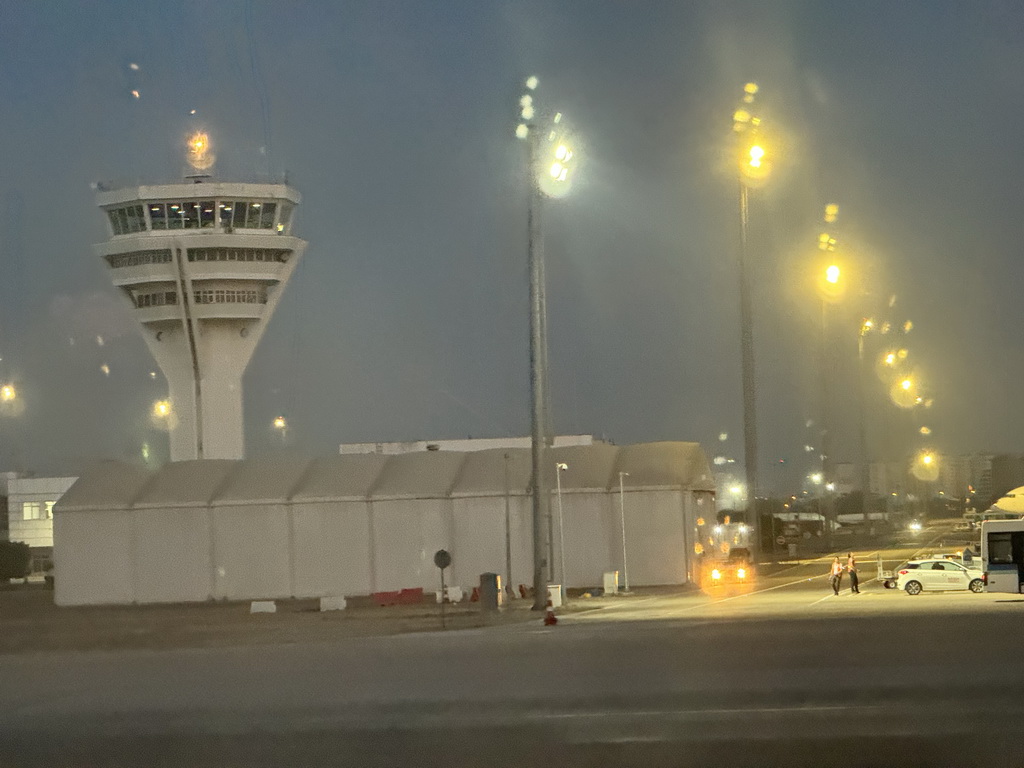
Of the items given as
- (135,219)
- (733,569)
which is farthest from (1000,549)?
(135,219)

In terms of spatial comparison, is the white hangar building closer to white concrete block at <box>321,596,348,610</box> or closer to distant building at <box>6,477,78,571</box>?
white concrete block at <box>321,596,348,610</box>

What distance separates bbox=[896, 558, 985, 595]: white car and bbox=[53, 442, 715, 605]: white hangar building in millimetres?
14337

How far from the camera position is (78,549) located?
7138 cm

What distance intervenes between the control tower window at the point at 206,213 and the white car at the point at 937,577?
179 feet

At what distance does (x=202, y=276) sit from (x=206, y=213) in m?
4.11

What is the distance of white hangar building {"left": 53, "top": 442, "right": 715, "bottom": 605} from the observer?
66.6 m

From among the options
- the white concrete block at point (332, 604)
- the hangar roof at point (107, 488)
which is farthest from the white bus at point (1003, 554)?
the hangar roof at point (107, 488)

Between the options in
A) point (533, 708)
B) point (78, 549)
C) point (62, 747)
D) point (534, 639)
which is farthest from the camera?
point (78, 549)

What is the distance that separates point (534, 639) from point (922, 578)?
931 inches

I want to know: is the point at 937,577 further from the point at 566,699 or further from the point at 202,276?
the point at 202,276

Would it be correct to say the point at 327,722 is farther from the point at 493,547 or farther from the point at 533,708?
the point at 493,547

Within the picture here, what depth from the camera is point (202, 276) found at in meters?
92.7

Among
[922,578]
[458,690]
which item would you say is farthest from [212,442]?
[458,690]

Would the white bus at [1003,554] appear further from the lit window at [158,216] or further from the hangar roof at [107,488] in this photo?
the lit window at [158,216]
